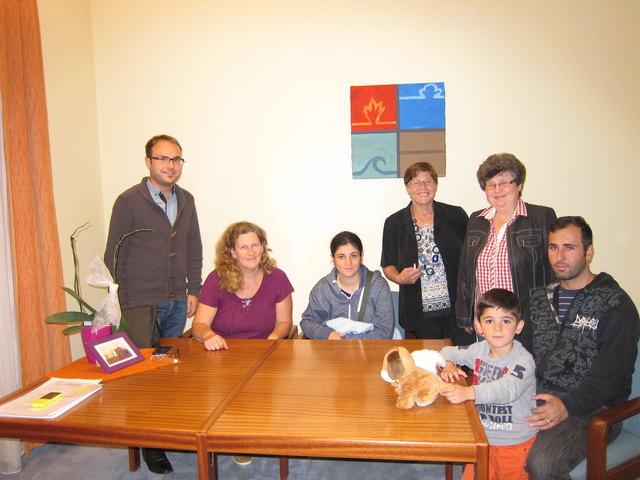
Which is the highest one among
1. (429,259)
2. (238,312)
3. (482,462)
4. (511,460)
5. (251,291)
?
(429,259)

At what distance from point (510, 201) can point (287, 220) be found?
165cm

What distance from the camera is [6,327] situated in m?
2.51

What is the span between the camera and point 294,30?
3.29 metres

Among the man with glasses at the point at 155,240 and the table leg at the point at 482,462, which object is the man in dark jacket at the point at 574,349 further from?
the man with glasses at the point at 155,240

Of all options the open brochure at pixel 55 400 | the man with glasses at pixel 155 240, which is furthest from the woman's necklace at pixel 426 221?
the open brochure at pixel 55 400

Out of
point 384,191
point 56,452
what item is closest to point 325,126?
point 384,191

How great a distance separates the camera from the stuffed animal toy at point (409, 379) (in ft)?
4.88

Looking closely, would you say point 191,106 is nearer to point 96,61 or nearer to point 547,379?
point 96,61

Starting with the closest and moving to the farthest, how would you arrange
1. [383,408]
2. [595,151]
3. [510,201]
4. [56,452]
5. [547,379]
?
[383,408], [547,379], [510,201], [56,452], [595,151]

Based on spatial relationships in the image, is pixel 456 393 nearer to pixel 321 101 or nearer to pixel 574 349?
pixel 574 349

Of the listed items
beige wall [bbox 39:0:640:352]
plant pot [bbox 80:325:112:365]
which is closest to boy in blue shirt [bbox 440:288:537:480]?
plant pot [bbox 80:325:112:365]

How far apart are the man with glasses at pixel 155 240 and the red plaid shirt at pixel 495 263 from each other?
1.76 metres

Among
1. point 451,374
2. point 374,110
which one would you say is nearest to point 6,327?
point 451,374

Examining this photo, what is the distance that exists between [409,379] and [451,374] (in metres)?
0.32
